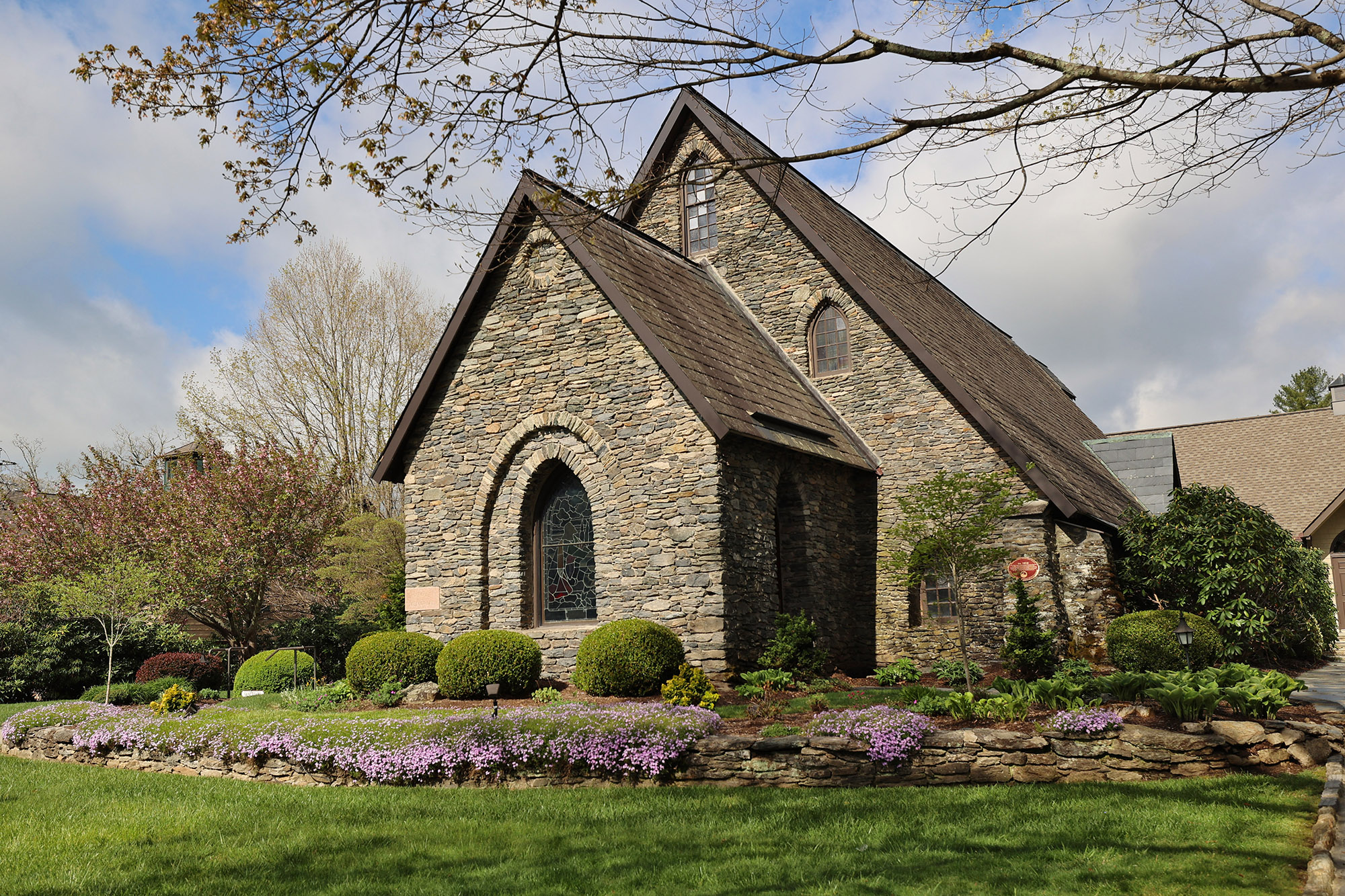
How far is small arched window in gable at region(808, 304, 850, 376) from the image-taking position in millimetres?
18703

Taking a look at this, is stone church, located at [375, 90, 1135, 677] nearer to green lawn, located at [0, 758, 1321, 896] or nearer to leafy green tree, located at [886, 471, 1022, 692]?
leafy green tree, located at [886, 471, 1022, 692]

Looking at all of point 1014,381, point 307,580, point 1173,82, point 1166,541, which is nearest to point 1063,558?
point 1166,541

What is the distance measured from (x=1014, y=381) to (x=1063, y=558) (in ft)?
28.2

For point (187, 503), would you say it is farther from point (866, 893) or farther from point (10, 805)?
point (866, 893)

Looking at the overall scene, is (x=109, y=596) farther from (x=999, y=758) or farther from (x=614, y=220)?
(x=999, y=758)

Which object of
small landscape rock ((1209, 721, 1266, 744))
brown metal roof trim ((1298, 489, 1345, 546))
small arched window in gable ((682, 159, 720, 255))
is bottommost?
small landscape rock ((1209, 721, 1266, 744))

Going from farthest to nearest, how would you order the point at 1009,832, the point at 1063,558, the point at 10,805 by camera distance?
the point at 1063,558, the point at 10,805, the point at 1009,832

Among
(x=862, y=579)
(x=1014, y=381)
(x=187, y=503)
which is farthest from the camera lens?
(x=187, y=503)

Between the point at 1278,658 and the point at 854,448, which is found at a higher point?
the point at 854,448

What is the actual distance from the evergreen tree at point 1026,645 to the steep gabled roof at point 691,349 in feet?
12.4

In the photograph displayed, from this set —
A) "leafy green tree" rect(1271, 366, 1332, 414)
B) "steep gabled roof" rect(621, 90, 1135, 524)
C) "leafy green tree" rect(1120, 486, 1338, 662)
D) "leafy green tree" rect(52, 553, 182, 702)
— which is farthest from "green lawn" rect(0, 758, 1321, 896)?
"leafy green tree" rect(1271, 366, 1332, 414)

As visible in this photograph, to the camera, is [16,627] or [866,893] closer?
[866,893]

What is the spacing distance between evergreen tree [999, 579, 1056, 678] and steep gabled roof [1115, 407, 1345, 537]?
54.6 feet

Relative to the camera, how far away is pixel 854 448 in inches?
685
